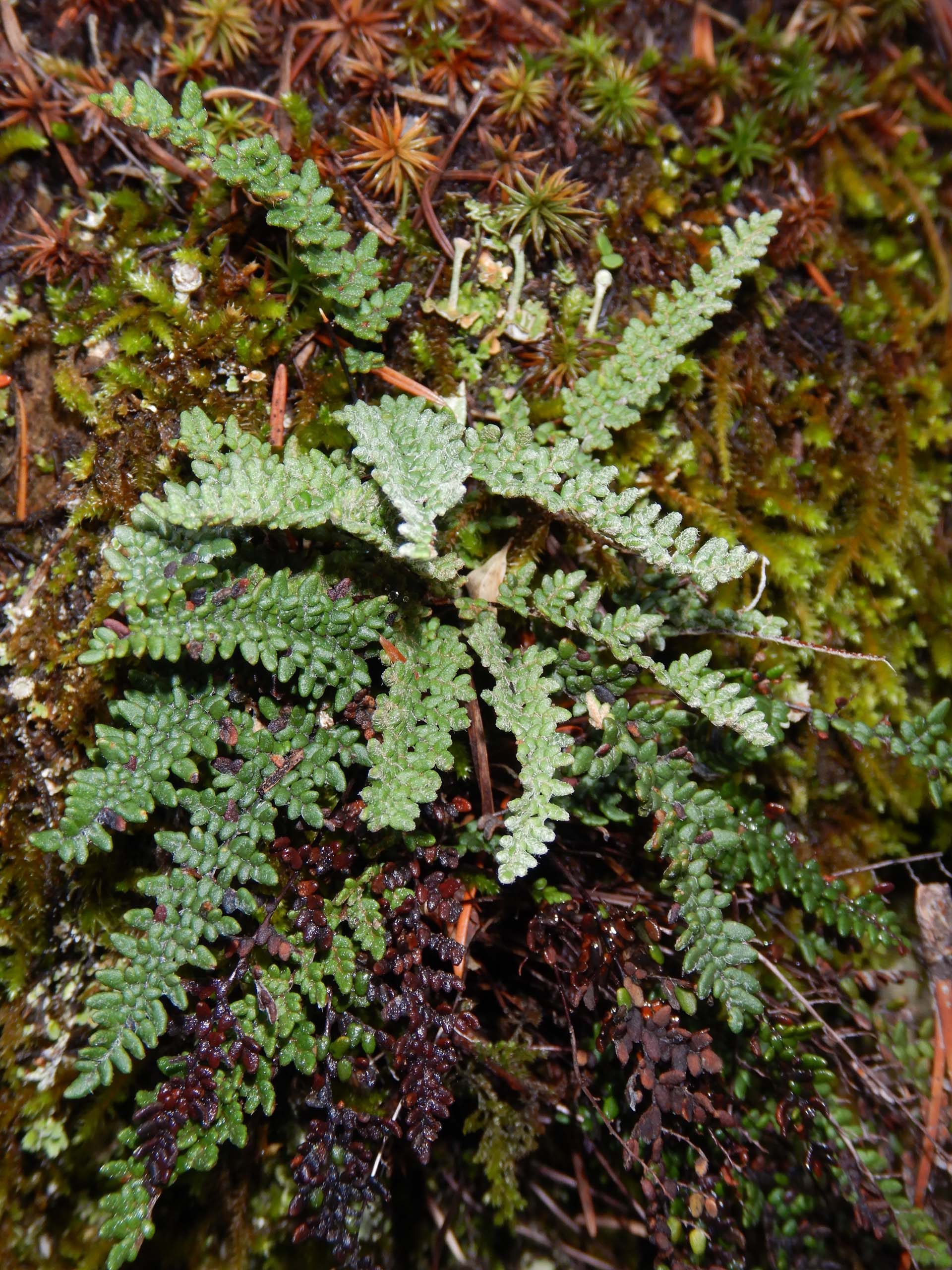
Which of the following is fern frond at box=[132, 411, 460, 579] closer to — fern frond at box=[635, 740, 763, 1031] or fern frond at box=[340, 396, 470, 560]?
fern frond at box=[340, 396, 470, 560]

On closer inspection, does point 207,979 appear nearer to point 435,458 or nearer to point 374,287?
point 435,458

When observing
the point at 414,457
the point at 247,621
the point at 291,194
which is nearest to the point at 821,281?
the point at 414,457

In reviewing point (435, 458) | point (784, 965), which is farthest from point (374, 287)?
point (784, 965)

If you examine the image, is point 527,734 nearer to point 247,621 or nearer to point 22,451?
point 247,621

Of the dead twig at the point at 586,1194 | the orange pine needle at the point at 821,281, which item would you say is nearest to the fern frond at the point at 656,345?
the orange pine needle at the point at 821,281

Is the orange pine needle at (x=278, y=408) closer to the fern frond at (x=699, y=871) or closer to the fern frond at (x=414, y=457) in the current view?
the fern frond at (x=414, y=457)

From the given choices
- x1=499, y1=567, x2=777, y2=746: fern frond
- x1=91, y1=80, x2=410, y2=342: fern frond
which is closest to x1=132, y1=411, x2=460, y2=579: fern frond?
x1=499, y1=567, x2=777, y2=746: fern frond
